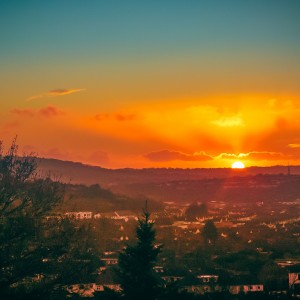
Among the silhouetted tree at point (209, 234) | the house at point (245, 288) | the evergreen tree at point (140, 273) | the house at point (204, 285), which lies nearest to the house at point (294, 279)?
the house at point (245, 288)

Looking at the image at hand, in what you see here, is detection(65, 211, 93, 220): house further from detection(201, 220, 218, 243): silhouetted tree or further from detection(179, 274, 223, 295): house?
detection(201, 220, 218, 243): silhouetted tree

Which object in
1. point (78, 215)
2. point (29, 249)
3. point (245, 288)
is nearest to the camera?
point (29, 249)

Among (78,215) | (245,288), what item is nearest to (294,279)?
(245,288)

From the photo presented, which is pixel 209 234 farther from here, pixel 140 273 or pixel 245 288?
pixel 140 273

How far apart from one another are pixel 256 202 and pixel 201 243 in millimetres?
101083

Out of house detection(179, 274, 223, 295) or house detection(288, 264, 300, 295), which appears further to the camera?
house detection(288, 264, 300, 295)

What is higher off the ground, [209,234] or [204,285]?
[209,234]

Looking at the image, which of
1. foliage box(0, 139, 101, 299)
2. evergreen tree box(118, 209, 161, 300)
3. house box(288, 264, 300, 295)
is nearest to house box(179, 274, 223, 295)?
house box(288, 264, 300, 295)

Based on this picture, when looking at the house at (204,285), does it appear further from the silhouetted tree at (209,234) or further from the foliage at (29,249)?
the silhouetted tree at (209,234)

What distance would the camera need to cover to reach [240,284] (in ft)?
147

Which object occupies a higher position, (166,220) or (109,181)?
(109,181)

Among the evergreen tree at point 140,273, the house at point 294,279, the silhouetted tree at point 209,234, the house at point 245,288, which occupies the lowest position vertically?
the house at point 245,288

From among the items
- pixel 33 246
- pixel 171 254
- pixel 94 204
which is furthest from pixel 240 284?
pixel 94 204

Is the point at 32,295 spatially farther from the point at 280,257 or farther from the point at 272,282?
the point at 280,257
